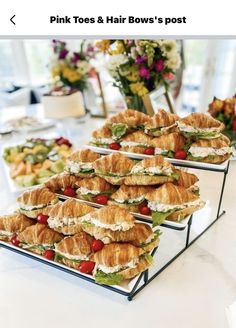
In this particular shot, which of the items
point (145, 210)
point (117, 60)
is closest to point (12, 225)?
point (145, 210)

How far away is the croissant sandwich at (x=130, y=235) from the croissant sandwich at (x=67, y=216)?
4 centimetres

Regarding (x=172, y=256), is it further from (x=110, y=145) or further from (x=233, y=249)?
(x=110, y=145)

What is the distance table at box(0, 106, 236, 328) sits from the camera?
2.12 feet

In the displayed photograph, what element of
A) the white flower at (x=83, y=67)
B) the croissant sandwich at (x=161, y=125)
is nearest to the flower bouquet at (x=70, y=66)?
the white flower at (x=83, y=67)

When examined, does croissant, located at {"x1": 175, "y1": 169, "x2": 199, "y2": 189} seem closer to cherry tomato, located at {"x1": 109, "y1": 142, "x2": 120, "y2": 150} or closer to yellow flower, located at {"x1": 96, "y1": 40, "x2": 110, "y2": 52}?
cherry tomato, located at {"x1": 109, "y1": 142, "x2": 120, "y2": 150}

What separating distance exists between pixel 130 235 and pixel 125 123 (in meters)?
0.46

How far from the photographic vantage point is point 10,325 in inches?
25.2

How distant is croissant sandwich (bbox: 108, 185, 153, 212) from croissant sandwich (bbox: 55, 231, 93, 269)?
15 cm

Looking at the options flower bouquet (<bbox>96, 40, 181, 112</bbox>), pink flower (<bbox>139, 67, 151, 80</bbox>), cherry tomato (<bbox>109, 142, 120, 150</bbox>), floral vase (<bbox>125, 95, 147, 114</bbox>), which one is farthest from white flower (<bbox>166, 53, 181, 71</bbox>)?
cherry tomato (<bbox>109, 142, 120, 150</bbox>)

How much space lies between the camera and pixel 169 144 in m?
0.91

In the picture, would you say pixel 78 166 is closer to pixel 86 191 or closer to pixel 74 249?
pixel 86 191

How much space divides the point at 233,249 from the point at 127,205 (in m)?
0.33
